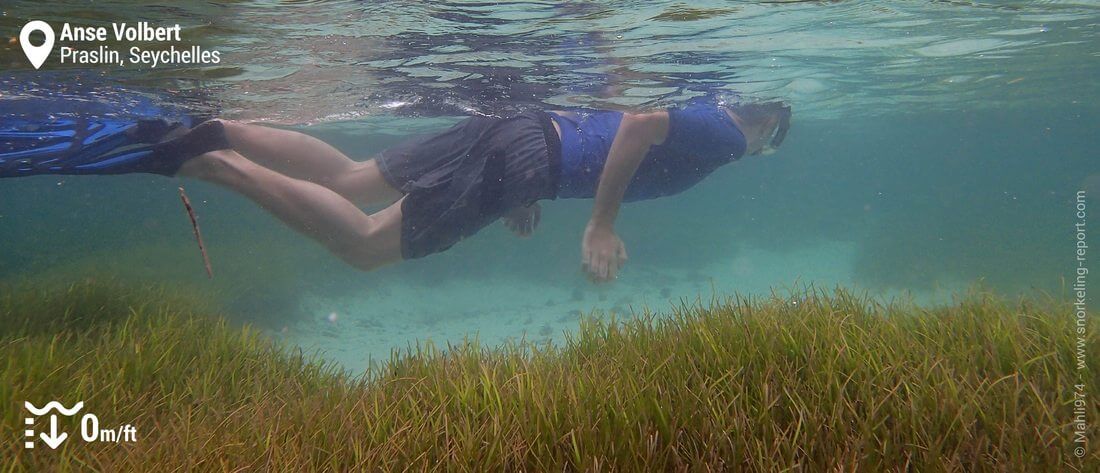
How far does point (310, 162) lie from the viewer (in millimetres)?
7867

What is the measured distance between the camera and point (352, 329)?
64.1ft

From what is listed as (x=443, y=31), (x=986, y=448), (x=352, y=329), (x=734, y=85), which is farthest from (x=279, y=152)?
(x=352, y=329)

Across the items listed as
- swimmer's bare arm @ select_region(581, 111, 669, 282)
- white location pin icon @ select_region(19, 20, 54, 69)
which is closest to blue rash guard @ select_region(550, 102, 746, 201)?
swimmer's bare arm @ select_region(581, 111, 669, 282)

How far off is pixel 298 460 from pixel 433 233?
178 inches

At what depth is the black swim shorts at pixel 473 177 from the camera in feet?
23.4

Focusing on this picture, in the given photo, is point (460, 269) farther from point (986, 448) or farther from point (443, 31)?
point (986, 448)

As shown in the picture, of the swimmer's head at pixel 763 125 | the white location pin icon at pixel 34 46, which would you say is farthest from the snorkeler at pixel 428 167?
the white location pin icon at pixel 34 46

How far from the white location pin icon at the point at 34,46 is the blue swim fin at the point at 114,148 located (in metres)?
1.75

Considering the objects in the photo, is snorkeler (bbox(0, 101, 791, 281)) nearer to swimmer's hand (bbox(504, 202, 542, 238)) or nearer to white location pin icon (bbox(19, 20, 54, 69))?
swimmer's hand (bbox(504, 202, 542, 238))

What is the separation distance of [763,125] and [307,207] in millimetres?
7314

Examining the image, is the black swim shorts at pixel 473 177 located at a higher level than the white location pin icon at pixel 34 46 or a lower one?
lower

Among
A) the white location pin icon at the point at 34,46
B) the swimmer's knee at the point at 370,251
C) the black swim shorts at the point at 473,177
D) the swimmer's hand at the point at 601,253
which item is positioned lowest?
the swimmer's knee at the point at 370,251

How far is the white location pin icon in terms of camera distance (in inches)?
301

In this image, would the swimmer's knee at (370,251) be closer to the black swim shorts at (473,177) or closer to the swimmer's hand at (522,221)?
the black swim shorts at (473,177)
